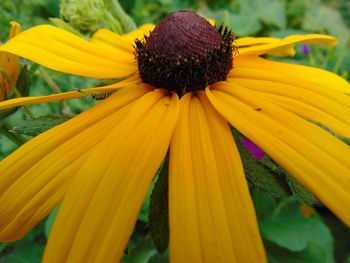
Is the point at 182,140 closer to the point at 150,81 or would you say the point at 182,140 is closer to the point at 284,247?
the point at 150,81

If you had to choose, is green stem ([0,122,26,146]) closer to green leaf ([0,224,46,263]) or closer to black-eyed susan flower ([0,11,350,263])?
black-eyed susan flower ([0,11,350,263])

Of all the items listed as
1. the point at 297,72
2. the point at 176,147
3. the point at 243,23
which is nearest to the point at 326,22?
the point at 243,23

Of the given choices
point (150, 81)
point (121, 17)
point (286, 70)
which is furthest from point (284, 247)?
point (121, 17)

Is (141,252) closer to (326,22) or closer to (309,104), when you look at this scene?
(309,104)

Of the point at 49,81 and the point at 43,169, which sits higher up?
the point at 49,81

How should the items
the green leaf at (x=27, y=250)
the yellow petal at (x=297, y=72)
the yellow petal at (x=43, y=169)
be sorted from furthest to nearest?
the green leaf at (x=27, y=250) → the yellow petal at (x=297, y=72) → the yellow petal at (x=43, y=169)

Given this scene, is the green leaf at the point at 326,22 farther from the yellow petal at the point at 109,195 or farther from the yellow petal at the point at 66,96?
the yellow petal at the point at 109,195

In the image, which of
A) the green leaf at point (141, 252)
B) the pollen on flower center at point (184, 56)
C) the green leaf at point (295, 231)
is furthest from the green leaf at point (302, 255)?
the pollen on flower center at point (184, 56)

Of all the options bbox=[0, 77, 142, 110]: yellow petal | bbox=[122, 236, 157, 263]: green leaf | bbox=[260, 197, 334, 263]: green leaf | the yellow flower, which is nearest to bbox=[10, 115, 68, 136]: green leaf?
bbox=[0, 77, 142, 110]: yellow petal
